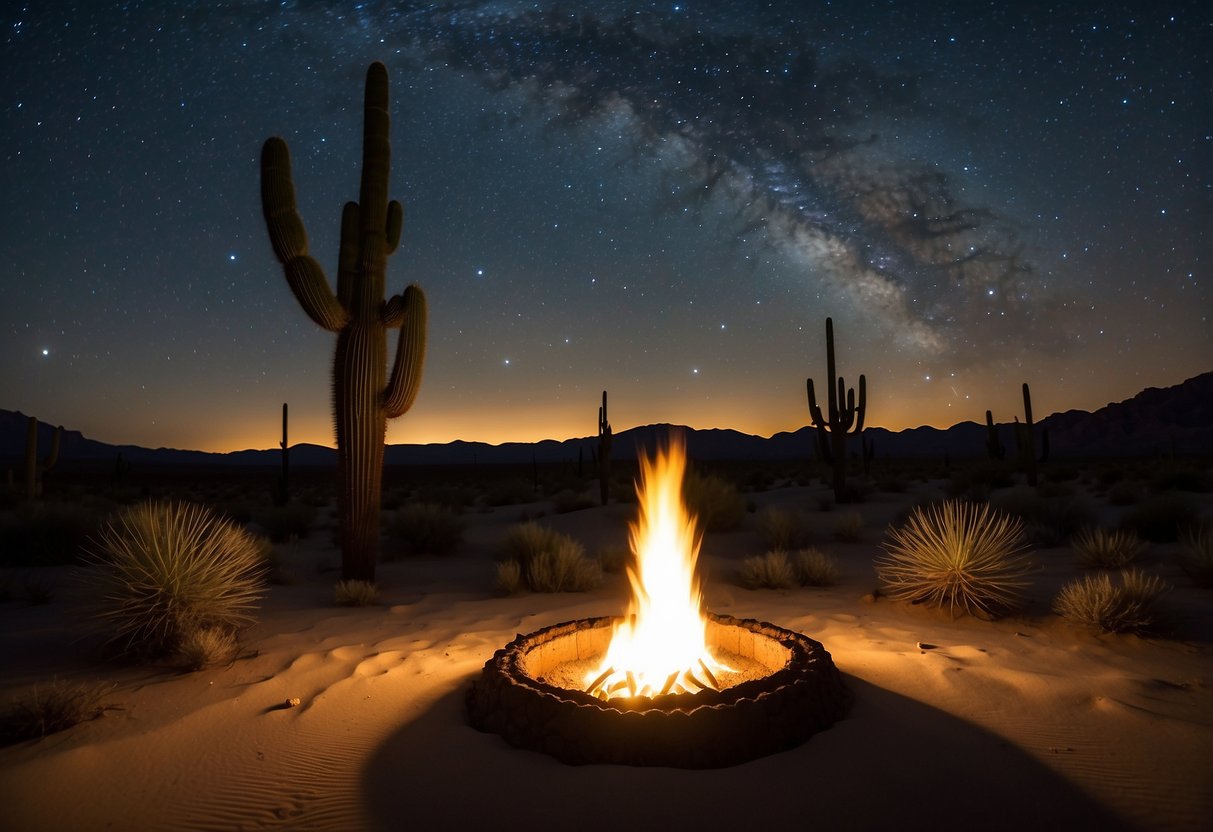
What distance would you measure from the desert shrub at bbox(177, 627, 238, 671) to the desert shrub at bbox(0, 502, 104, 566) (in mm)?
8145

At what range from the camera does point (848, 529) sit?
14086 mm

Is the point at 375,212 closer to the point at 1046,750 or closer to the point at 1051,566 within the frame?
the point at 1046,750

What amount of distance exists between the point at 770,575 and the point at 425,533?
7631 mm

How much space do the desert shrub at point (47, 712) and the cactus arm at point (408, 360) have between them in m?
5.63

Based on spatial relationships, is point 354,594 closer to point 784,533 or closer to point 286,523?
point 784,533

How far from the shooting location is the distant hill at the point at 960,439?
11188cm

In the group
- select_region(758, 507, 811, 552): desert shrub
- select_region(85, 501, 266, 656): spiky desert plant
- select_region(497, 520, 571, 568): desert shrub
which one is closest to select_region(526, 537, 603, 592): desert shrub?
select_region(497, 520, 571, 568): desert shrub

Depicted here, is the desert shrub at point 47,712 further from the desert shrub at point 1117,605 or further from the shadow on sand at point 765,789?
the desert shrub at point 1117,605

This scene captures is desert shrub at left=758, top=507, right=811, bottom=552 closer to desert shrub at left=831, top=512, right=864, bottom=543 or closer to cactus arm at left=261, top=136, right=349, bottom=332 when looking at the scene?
desert shrub at left=831, top=512, right=864, bottom=543

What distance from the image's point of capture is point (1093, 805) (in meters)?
3.25

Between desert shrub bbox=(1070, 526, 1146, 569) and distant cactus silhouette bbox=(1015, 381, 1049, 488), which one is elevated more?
distant cactus silhouette bbox=(1015, 381, 1049, 488)

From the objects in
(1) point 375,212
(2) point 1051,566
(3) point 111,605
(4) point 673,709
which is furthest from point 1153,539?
(3) point 111,605

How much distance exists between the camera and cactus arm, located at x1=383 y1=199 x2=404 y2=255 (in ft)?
34.9

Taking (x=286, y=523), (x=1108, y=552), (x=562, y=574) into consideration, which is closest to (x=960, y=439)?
(x=1108, y=552)
